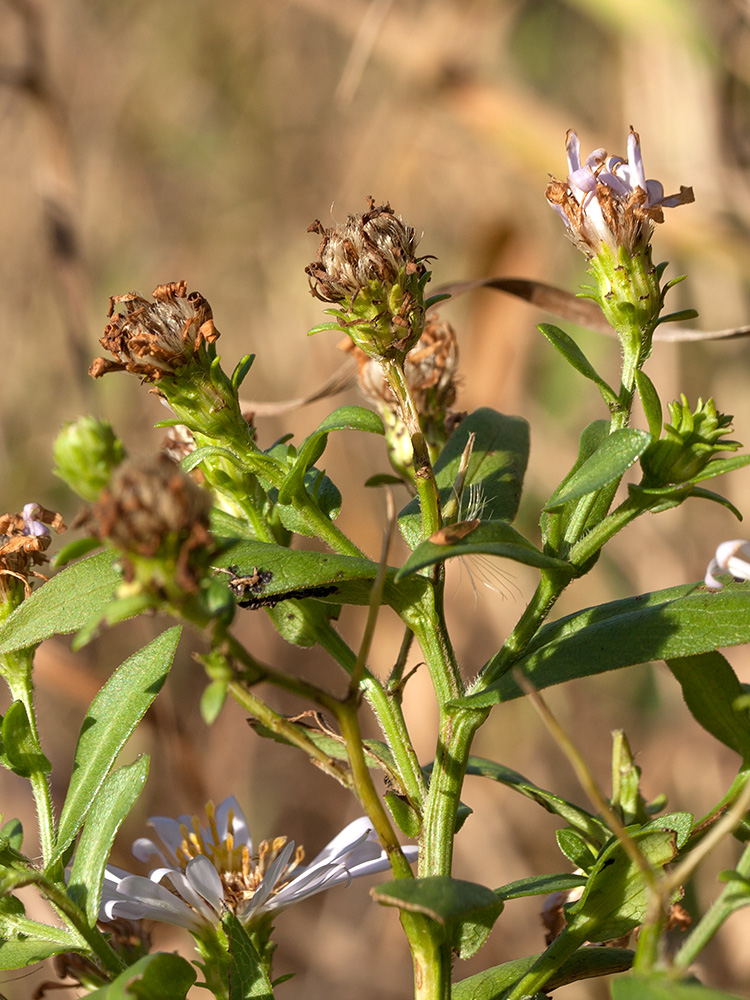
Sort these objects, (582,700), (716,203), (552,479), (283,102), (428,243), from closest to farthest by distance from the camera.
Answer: (716,203)
(552,479)
(582,700)
(428,243)
(283,102)

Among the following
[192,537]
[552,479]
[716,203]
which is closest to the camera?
[192,537]

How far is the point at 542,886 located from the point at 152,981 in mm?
293

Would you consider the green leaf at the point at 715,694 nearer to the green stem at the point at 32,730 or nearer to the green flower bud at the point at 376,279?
the green flower bud at the point at 376,279

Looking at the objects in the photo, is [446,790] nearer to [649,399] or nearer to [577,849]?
[577,849]

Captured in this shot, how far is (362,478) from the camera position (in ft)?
10.5

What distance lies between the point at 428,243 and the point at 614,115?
848 mm

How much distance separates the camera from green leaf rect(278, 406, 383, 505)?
705mm

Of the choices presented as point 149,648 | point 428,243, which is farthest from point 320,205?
point 149,648

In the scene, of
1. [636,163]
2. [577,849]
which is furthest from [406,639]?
[636,163]

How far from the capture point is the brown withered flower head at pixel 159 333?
29.6 inches

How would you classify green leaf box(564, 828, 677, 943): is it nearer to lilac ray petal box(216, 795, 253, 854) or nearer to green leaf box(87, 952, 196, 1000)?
green leaf box(87, 952, 196, 1000)

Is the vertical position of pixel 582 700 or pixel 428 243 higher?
pixel 428 243

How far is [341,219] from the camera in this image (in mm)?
1897

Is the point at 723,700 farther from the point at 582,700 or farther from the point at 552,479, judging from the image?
the point at 582,700
